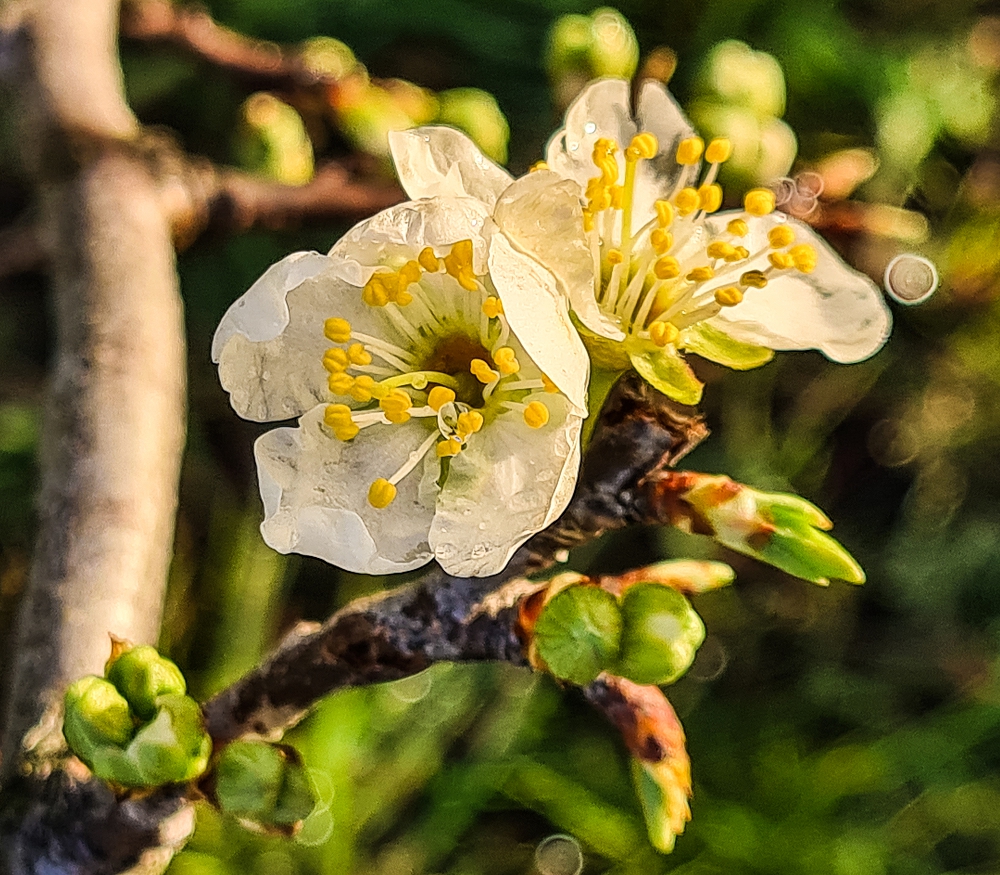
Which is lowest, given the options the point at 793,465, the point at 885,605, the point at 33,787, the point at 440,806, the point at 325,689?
the point at 440,806

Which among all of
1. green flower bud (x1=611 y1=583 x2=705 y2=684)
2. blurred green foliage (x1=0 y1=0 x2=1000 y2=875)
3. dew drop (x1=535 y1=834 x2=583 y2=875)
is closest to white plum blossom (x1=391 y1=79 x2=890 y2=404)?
green flower bud (x1=611 y1=583 x2=705 y2=684)

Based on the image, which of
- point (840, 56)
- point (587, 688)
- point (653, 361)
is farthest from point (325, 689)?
point (840, 56)

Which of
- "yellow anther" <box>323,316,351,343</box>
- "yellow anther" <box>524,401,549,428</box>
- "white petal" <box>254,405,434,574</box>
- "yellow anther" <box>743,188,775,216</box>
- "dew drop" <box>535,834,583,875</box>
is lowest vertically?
"dew drop" <box>535,834,583,875</box>

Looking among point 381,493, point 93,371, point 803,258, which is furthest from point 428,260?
point 93,371

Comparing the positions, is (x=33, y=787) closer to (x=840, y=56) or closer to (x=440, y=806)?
(x=440, y=806)

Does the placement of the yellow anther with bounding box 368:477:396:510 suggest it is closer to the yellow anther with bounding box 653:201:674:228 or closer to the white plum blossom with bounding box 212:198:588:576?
the white plum blossom with bounding box 212:198:588:576

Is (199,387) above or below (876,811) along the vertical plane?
above
